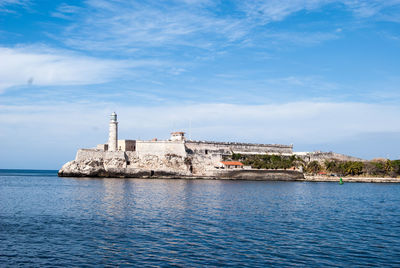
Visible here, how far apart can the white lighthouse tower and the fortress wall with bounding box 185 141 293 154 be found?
474 inches

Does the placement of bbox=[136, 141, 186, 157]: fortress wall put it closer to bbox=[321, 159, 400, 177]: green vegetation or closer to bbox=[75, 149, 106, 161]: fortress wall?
bbox=[75, 149, 106, 161]: fortress wall

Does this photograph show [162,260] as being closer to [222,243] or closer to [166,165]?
[222,243]

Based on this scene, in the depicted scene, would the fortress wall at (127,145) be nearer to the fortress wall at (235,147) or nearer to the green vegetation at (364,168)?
the fortress wall at (235,147)

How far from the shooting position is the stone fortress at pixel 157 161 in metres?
57.3

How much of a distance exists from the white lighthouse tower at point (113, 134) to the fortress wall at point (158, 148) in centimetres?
367

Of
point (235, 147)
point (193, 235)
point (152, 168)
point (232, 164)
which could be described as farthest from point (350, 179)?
point (193, 235)

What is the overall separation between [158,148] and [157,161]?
207 cm

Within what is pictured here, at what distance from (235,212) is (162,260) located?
11.1 metres

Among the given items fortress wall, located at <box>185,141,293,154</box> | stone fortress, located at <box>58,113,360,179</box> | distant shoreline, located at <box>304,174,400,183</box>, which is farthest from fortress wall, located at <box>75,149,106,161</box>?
distant shoreline, located at <box>304,174,400,183</box>

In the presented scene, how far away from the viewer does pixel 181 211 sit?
75.0 feet

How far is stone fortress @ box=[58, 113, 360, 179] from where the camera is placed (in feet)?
188

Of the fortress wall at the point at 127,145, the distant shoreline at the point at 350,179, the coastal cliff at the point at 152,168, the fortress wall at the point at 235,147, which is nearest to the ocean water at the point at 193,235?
the coastal cliff at the point at 152,168

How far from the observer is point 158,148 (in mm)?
61812

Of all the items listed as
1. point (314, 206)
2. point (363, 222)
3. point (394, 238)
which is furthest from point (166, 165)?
point (394, 238)
